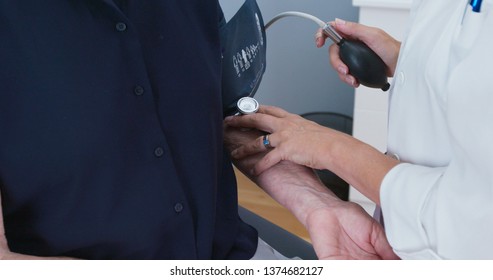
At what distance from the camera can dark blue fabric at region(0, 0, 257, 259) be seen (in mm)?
736

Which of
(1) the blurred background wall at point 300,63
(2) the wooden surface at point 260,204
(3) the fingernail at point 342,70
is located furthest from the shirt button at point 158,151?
(1) the blurred background wall at point 300,63

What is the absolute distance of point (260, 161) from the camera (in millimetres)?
1038

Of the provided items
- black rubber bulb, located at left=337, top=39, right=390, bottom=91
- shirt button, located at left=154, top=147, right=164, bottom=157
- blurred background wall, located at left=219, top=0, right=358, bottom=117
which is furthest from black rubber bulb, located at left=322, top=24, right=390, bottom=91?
blurred background wall, located at left=219, top=0, right=358, bottom=117

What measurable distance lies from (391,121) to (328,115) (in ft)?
3.78

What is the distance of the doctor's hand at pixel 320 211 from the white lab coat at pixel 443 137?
0.11m

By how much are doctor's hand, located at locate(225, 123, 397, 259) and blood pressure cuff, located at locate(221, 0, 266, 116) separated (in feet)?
0.25

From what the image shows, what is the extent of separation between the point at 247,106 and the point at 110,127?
0.35m

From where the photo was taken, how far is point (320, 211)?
0.94 metres

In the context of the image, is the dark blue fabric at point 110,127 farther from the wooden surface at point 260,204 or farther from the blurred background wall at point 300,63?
the blurred background wall at point 300,63

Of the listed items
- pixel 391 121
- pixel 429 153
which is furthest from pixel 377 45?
pixel 429 153

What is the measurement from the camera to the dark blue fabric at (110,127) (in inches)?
29.0

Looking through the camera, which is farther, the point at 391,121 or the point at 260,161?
the point at 260,161

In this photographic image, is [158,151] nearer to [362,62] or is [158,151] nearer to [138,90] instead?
[138,90]

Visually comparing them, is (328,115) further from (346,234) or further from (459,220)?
(459,220)
